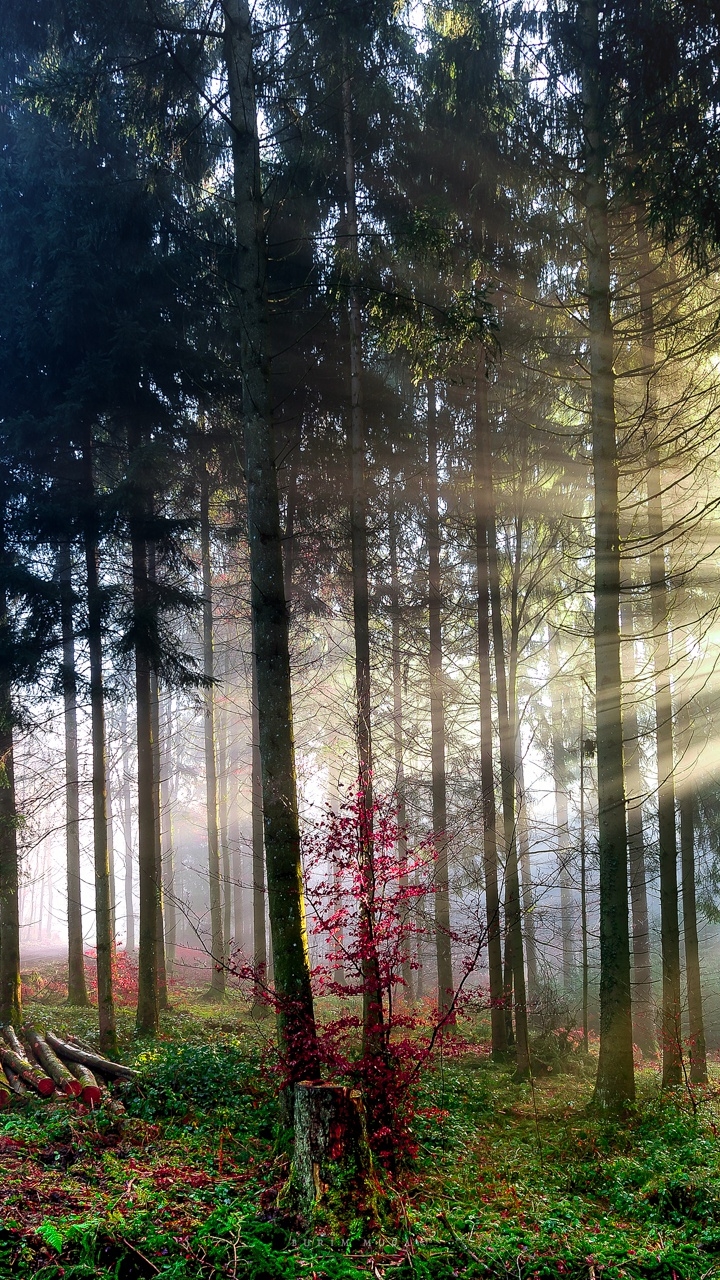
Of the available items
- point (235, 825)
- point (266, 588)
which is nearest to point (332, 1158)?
point (266, 588)

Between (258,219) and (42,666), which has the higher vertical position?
(258,219)

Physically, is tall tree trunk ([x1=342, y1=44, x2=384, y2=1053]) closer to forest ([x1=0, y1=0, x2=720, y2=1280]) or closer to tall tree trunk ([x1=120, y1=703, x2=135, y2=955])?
forest ([x1=0, y1=0, x2=720, y2=1280])

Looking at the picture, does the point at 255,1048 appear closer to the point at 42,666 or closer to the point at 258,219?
the point at 42,666

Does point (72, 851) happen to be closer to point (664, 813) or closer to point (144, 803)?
point (144, 803)

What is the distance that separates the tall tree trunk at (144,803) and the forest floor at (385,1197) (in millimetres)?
2645

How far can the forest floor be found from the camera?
393 cm

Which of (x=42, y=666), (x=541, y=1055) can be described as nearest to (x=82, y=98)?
(x=42, y=666)

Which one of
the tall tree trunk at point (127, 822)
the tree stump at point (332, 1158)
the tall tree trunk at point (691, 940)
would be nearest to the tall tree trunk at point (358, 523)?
the tree stump at point (332, 1158)

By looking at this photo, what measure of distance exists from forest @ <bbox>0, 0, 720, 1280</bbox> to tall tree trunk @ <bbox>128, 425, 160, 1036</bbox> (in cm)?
7

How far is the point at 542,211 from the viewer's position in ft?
35.1

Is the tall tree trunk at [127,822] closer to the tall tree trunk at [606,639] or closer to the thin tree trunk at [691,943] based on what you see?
the thin tree trunk at [691,943]

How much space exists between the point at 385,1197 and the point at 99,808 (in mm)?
7303

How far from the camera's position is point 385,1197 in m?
4.79

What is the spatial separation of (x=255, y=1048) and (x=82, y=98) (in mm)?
11124
